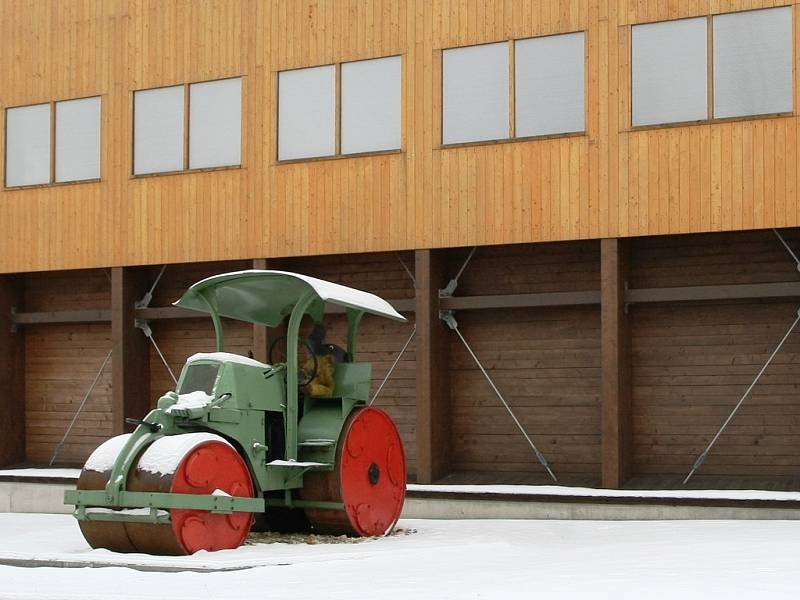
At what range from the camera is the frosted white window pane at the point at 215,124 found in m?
20.9

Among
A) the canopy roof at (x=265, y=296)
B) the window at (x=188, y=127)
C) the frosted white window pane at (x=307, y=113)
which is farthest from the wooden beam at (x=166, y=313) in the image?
the canopy roof at (x=265, y=296)

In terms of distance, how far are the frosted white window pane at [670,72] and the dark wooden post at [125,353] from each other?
8456mm

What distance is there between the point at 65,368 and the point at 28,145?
3.72 metres

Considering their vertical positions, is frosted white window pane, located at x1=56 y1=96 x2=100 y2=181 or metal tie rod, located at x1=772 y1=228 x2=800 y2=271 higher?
frosted white window pane, located at x1=56 y1=96 x2=100 y2=181

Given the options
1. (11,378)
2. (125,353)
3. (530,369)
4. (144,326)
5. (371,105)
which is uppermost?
(371,105)

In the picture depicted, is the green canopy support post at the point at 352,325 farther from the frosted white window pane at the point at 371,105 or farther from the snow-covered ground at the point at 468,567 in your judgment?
the frosted white window pane at the point at 371,105

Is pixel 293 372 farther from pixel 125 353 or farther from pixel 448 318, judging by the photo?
pixel 125 353

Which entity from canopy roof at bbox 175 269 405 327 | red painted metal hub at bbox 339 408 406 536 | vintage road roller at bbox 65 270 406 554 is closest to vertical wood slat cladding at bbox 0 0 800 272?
canopy roof at bbox 175 269 405 327

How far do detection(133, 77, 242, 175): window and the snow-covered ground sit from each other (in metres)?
7.71

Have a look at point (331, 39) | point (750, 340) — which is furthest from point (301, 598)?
point (331, 39)

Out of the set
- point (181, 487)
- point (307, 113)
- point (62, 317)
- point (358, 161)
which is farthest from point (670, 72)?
point (62, 317)

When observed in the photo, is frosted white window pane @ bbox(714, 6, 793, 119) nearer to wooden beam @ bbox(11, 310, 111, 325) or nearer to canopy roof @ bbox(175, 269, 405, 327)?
canopy roof @ bbox(175, 269, 405, 327)

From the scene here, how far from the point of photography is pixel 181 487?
476 inches

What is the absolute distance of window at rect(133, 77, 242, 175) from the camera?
824 inches
